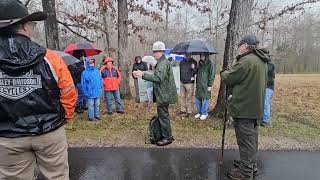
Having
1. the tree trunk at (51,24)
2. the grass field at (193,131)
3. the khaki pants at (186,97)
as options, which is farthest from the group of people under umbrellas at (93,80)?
the khaki pants at (186,97)

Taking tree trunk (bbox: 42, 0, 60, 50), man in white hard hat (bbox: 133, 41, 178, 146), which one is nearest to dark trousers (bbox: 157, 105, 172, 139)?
man in white hard hat (bbox: 133, 41, 178, 146)

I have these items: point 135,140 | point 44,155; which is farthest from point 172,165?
point 44,155

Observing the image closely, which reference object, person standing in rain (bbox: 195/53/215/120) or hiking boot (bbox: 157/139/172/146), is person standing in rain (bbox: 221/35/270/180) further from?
person standing in rain (bbox: 195/53/215/120)

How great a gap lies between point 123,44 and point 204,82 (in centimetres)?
434

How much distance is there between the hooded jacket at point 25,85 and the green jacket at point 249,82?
271 centimetres

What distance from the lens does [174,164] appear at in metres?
5.43

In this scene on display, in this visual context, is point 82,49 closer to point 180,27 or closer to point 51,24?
point 51,24

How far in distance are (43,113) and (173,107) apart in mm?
7572

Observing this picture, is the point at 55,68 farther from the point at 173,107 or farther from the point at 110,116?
the point at 173,107

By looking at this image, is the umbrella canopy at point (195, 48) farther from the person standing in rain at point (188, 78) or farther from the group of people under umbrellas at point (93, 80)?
the group of people under umbrellas at point (93, 80)

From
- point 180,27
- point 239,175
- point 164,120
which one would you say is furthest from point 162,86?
point 180,27

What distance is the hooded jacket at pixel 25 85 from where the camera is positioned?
2691mm

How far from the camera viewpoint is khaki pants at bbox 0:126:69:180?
2.76 meters

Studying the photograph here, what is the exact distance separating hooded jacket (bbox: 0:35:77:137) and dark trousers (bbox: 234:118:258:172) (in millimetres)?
2913
